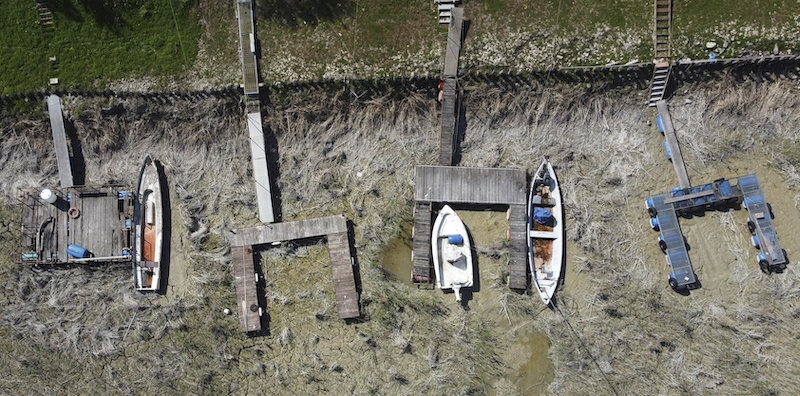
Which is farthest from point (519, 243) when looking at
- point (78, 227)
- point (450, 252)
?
point (78, 227)

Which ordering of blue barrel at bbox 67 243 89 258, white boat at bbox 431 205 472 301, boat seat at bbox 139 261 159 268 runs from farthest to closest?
1. boat seat at bbox 139 261 159 268
2. white boat at bbox 431 205 472 301
3. blue barrel at bbox 67 243 89 258

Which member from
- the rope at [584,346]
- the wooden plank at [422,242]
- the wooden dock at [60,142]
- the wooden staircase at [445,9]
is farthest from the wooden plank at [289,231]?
the rope at [584,346]

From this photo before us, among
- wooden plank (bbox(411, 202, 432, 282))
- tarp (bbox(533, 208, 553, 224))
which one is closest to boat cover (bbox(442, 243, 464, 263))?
wooden plank (bbox(411, 202, 432, 282))

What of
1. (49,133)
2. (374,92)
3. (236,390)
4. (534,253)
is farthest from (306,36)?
(236,390)

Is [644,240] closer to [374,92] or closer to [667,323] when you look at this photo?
[667,323]

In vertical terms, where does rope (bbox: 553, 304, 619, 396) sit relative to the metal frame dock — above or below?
below

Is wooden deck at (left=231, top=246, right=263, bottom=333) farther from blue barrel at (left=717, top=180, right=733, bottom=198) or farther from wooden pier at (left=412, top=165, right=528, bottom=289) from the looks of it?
blue barrel at (left=717, top=180, right=733, bottom=198)
